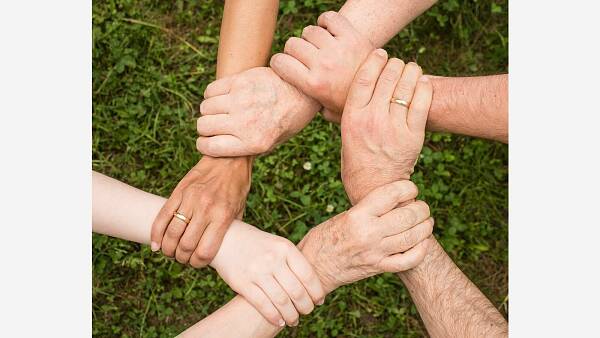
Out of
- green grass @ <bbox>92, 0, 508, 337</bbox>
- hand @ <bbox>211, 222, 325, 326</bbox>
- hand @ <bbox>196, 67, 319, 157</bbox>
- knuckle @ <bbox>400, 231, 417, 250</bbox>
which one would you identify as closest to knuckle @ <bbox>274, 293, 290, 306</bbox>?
hand @ <bbox>211, 222, 325, 326</bbox>

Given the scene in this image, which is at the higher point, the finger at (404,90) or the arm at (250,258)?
the finger at (404,90)

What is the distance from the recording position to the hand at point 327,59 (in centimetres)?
232

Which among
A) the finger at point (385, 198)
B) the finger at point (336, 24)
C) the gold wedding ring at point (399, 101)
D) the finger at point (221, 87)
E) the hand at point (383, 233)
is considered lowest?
the hand at point (383, 233)

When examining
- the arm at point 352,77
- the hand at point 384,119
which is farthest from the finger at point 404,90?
the arm at point 352,77

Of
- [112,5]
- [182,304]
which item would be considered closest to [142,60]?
[112,5]

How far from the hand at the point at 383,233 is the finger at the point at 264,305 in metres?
0.28

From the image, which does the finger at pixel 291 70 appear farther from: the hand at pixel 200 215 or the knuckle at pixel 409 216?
the knuckle at pixel 409 216

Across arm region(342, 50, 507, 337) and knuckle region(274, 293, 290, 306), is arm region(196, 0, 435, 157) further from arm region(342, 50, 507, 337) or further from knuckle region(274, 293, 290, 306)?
knuckle region(274, 293, 290, 306)

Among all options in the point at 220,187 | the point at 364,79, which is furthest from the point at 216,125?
the point at 364,79

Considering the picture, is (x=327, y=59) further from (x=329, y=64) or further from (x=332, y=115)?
(x=332, y=115)

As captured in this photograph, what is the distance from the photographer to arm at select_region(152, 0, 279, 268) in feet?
7.54

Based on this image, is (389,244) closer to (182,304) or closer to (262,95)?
(262,95)

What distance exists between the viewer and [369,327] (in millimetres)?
3373

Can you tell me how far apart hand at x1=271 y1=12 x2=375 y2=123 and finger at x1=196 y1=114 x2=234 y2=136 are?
287 millimetres
